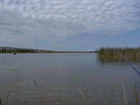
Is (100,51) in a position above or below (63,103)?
above

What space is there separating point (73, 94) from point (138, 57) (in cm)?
2173

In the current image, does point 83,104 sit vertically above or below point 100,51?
below

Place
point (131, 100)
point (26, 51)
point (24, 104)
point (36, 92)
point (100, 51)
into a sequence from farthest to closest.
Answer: point (26, 51), point (100, 51), point (36, 92), point (131, 100), point (24, 104)

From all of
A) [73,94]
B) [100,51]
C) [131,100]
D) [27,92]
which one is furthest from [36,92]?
[100,51]

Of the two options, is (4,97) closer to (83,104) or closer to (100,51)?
(83,104)

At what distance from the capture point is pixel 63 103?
4508mm

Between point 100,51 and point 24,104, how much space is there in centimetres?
2794

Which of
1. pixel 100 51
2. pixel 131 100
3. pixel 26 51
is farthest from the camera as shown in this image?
pixel 26 51

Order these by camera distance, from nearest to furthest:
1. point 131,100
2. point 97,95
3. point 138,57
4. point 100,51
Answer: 1. point 131,100
2. point 97,95
3. point 138,57
4. point 100,51

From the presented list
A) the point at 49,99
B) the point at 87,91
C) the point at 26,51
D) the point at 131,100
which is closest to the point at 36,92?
the point at 49,99

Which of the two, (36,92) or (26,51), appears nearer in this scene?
→ (36,92)

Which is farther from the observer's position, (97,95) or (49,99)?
(97,95)

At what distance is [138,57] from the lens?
24031mm

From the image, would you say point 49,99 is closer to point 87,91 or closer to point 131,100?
point 87,91
